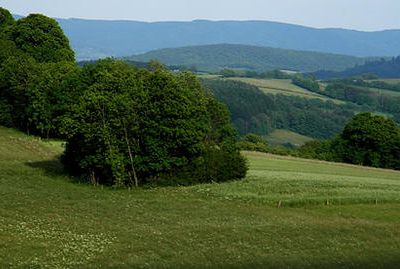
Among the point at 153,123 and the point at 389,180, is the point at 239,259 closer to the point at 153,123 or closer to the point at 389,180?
the point at 153,123

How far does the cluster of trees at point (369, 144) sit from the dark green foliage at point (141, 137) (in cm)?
5455

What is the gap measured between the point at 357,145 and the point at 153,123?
6452 centimetres

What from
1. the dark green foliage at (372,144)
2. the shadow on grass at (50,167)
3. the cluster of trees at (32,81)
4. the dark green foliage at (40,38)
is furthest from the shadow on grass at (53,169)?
the dark green foliage at (372,144)

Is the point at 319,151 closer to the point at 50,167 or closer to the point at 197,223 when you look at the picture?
the point at 50,167

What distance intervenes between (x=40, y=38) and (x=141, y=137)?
55.9m

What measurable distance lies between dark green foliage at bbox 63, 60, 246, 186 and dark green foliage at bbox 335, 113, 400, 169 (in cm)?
5459

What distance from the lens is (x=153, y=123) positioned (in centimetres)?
6306

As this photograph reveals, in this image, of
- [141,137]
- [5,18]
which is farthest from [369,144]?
[5,18]

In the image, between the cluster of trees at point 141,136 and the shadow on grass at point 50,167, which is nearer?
the cluster of trees at point 141,136

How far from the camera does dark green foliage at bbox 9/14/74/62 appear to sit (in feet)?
361

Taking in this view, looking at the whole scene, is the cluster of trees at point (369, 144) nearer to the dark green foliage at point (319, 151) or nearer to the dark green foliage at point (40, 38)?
the dark green foliage at point (319, 151)

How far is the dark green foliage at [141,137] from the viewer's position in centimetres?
6085

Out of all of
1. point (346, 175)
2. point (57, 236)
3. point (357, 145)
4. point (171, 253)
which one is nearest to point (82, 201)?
point (57, 236)

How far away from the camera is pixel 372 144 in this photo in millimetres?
114125
